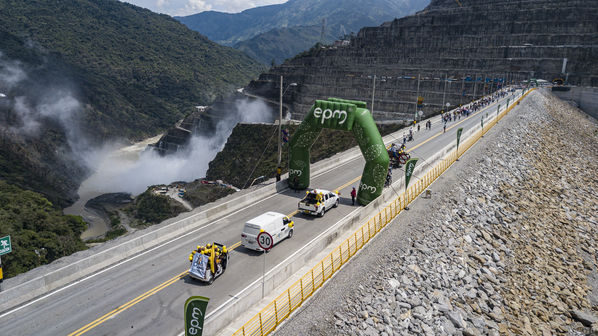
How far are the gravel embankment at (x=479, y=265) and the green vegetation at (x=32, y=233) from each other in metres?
36.3

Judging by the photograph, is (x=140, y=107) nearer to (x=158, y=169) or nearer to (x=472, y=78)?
(x=158, y=169)

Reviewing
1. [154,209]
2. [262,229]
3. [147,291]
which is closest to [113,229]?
[154,209]

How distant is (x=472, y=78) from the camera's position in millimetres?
85500

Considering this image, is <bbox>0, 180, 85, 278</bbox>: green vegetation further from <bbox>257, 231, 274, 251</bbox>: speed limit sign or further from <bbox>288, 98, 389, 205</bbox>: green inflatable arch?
<bbox>288, 98, 389, 205</bbox>: green inflatable arch

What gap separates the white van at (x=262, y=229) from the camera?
19453 mm

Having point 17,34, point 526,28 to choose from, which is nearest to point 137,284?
point 526,28

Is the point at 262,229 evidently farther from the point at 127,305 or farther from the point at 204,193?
the point at 204,193

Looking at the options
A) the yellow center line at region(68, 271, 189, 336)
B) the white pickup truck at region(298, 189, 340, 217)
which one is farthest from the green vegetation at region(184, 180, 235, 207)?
the yellow center line at region(68, 271, 189, 336)

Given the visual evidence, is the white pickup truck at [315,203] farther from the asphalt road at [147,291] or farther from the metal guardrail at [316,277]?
the metal guardrail at [316,277]

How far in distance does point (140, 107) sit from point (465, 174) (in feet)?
607

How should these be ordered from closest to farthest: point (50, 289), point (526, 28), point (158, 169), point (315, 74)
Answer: point (50, 289), point (526, 28), point (315, 74), point (158, 169)

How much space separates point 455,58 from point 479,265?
82.7m

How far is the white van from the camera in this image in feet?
63.8

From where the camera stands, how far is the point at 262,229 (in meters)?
19.1
